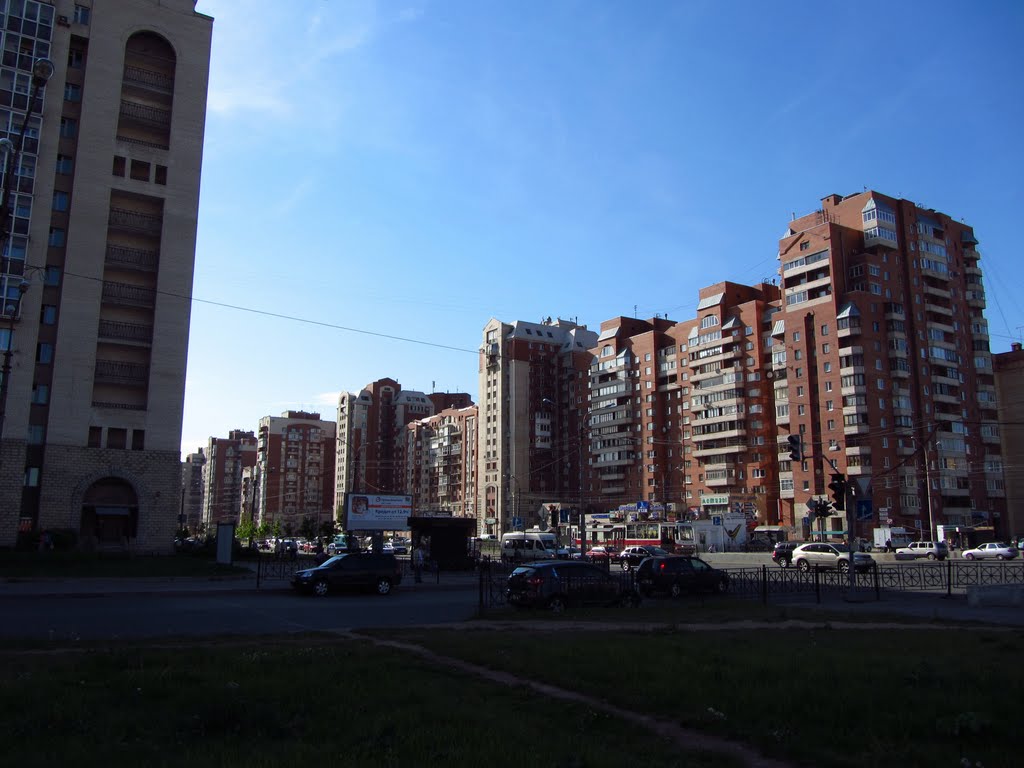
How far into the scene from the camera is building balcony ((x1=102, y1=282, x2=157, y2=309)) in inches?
2085

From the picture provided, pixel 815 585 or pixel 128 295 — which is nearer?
pixel 815 585

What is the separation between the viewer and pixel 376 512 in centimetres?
A: 4209

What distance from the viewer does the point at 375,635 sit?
50.4 ft

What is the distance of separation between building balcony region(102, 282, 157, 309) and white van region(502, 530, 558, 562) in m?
31.6

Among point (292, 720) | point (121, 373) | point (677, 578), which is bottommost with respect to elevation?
point (677, 578)

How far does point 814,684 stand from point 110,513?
5055cm

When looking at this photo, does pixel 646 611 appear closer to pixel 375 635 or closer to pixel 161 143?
pixel 375 635

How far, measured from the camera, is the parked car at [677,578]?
2827 cm

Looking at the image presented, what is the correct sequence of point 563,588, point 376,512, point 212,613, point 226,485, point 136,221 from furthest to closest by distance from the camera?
point 226,485 < point 136,221 < point 376,512 < point 563,588 < point 212,613

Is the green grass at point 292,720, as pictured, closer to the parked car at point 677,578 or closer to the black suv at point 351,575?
the black suv at point 351,575

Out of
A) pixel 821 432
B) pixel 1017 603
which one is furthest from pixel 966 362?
pixel 1017 603

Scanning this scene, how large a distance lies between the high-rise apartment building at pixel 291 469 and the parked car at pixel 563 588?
149 metres

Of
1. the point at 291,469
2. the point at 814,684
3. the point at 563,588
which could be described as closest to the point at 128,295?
the point at 563,588

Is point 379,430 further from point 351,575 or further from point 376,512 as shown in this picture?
point 351,575
